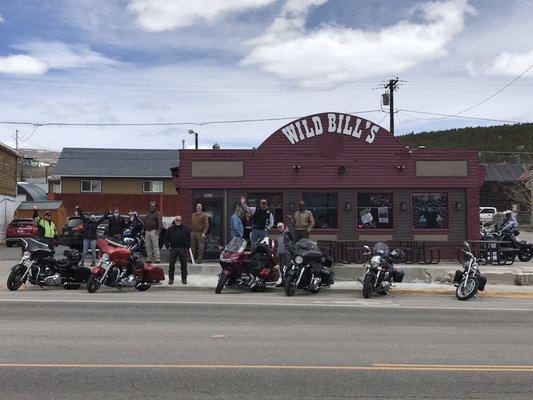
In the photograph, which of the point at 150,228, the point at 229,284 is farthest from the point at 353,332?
the point at 150,228

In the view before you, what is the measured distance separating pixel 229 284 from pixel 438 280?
574cm

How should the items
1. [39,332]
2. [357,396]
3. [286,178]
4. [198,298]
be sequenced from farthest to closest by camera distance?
1. [286,178]
2. [198,298]
3. [39,332]
4. [357,396]

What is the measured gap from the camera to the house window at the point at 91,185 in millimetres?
49531

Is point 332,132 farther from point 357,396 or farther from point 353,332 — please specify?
point 357,396

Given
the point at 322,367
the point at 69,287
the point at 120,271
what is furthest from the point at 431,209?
the point at 322,367

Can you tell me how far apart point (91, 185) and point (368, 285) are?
130 ft

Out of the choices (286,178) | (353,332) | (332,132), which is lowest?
(353,332)

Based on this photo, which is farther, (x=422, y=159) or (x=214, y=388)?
(x=422, y=159)

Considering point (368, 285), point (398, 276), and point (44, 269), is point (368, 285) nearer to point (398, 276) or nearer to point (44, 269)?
point (398, 276)

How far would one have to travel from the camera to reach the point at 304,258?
13.7 meters

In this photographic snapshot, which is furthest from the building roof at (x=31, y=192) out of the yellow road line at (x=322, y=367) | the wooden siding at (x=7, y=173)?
the yellow road line at (x=322, y=367)

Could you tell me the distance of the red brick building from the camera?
785 inches

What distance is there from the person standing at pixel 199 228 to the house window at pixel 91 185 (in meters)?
33.4

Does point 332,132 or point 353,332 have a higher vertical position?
point 332,132
